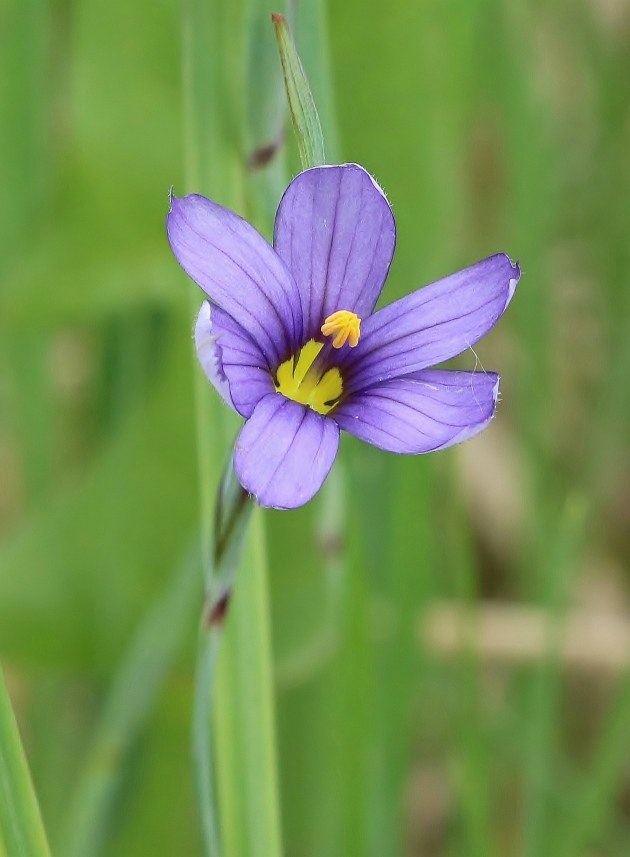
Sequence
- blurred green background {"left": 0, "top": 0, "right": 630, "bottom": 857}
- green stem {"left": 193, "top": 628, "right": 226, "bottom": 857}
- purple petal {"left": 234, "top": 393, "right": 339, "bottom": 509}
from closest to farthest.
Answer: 1. purple petal {"left": 234, "top": 393, "right": 339, "bottom": 509}
2. green stem {"left": 193, "top": 628, "right": 226, "bottom": 857}
3. blurred green background {"left": 0, "top": 0, "right": 630, "bottom": 857}

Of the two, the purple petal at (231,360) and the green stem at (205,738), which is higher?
the purple petal at (231,360)

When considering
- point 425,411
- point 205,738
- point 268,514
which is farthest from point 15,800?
point 268,514

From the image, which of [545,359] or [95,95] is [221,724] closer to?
[95,95]

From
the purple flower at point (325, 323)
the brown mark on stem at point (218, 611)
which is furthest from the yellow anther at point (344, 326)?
the brown mark on stem at point (218, 611)

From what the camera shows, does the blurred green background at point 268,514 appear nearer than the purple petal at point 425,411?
No

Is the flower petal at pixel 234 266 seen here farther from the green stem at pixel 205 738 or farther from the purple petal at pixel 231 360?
the green stem at pixel 205 738

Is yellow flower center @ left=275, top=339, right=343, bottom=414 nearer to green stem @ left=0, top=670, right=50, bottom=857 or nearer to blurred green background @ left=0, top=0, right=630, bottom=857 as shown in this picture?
blurred green background @ left=0, top=0, right=630, bottom=857

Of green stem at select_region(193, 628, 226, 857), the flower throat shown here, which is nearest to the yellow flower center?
the flower throat

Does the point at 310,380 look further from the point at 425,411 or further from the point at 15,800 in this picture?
the point at 15,800
